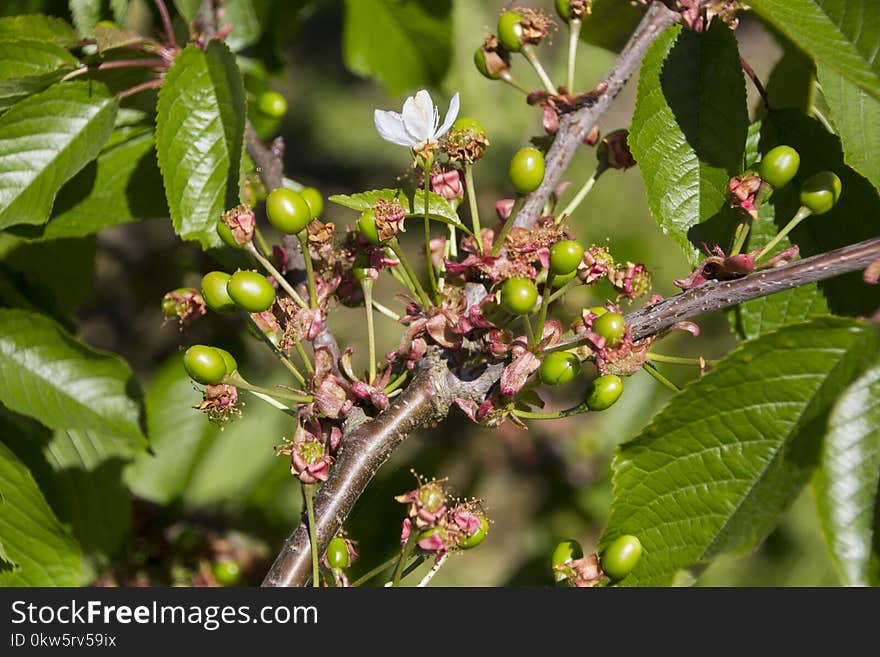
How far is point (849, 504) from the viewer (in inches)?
41.5

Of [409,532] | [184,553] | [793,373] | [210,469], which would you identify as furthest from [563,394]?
[793,373]

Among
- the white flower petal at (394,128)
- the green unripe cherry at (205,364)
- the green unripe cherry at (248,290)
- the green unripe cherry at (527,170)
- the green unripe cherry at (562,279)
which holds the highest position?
the white flower petal at (394,128)

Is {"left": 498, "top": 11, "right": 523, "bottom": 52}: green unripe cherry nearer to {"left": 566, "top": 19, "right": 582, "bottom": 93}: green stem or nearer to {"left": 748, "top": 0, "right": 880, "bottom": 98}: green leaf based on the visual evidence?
{"left": 566, "top": 19, "right": 582, "bottom": 93}: green stem

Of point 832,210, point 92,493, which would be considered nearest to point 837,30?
point 832,210

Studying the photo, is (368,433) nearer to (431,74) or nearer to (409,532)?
(409,532)

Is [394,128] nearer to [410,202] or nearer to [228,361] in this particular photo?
[410,202]

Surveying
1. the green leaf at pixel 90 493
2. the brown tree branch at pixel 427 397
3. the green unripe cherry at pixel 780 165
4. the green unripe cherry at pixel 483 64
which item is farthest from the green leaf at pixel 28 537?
the green unripe cherry at pixel 780 165

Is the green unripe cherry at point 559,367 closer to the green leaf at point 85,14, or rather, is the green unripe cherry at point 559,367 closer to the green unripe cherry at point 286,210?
the green unripe cherry at point 286,210

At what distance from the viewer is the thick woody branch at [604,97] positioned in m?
1.64

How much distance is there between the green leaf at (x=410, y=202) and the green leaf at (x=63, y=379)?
0.73 m

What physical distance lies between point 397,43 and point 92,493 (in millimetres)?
1608

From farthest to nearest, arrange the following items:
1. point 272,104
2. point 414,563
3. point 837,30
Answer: point 272,104 → point 414,563 → point 837,30

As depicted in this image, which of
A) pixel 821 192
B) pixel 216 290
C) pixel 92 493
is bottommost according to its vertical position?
pixel 92 493

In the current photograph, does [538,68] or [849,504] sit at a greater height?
[538,68]
